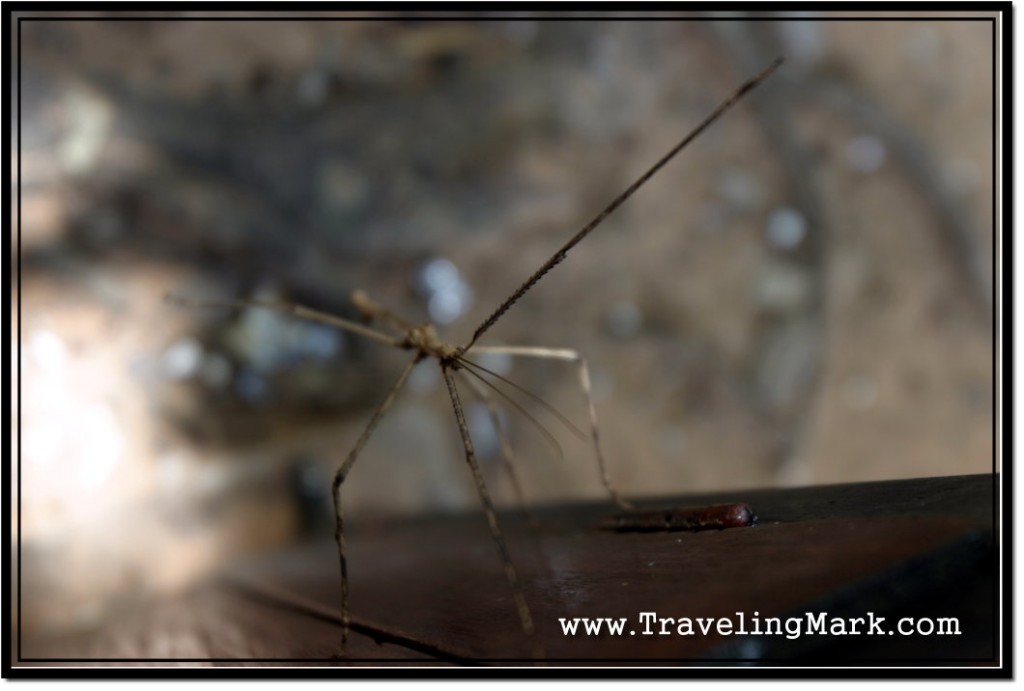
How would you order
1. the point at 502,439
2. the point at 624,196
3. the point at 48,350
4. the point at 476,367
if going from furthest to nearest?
the point at 48,350, the point at 502,439, the point at 476,367, the point at 624,196

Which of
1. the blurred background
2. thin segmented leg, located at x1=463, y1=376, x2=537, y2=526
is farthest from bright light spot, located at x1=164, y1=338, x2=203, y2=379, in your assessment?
thin segmented leg, located at x1=463, y1=376, x2=537, y2=526

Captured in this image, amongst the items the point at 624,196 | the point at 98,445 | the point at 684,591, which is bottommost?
the point at 684,591

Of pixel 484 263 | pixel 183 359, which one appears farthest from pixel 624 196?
pixel 183 359

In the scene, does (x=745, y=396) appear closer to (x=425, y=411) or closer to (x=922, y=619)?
(x=425, y=411)

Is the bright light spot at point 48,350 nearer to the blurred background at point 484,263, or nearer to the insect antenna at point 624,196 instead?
the blurred background at point 484,263

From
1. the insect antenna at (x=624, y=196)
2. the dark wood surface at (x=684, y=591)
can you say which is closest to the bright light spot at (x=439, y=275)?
the dark wood surface at (x=684, y=591)

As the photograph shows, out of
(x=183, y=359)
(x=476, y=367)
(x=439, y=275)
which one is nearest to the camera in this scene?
(x=476, y=367)

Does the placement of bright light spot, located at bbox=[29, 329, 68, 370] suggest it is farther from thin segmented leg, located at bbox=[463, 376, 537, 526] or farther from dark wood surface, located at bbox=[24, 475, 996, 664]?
thin segmented leg, located at bbox=[463, 376, 537, 526]

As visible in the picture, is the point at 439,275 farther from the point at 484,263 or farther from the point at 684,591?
the point at 684,591
